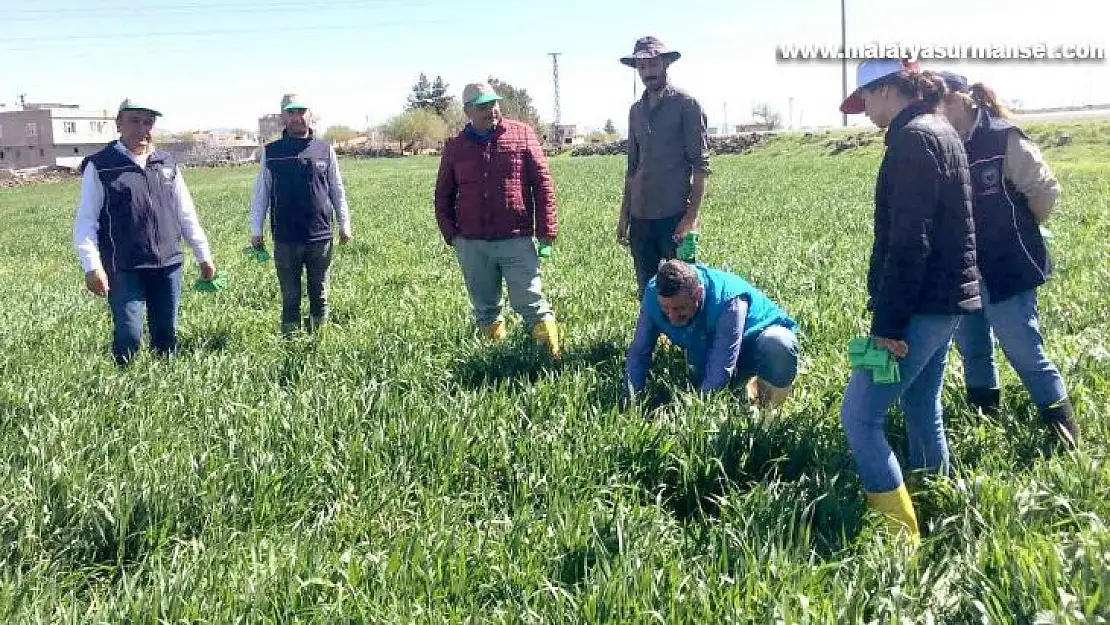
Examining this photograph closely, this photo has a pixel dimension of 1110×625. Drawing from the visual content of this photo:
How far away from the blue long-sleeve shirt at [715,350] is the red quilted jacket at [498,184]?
59.7 inches

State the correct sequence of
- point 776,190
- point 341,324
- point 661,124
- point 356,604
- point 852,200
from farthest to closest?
point 776,190, point 852,200, point 341,324, point 661,124, point 356,604

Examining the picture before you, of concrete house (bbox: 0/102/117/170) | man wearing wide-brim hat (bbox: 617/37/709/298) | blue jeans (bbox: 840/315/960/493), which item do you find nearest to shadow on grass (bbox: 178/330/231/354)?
man wearing wide-brim hat (bbox: 617/37/709/298)

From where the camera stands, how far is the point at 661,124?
5.33 m

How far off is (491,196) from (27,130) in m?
106

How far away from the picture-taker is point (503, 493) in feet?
10.9

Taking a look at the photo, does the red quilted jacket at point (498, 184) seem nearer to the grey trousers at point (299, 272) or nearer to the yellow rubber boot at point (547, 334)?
the yellow rubber boot at point (547, 334)

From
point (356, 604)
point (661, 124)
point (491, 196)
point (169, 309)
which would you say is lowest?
point (356, 604)

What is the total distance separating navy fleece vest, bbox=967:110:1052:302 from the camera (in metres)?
3.44

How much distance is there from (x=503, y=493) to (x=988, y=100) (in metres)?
2.63

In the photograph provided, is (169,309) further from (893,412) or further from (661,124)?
(893,412)

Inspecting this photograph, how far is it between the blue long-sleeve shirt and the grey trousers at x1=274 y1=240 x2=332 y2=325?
3033 millimetres

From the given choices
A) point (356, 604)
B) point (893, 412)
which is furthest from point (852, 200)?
point (356, 604)

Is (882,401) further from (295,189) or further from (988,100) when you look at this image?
(295,189)

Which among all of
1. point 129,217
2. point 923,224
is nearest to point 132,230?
point 129,217
